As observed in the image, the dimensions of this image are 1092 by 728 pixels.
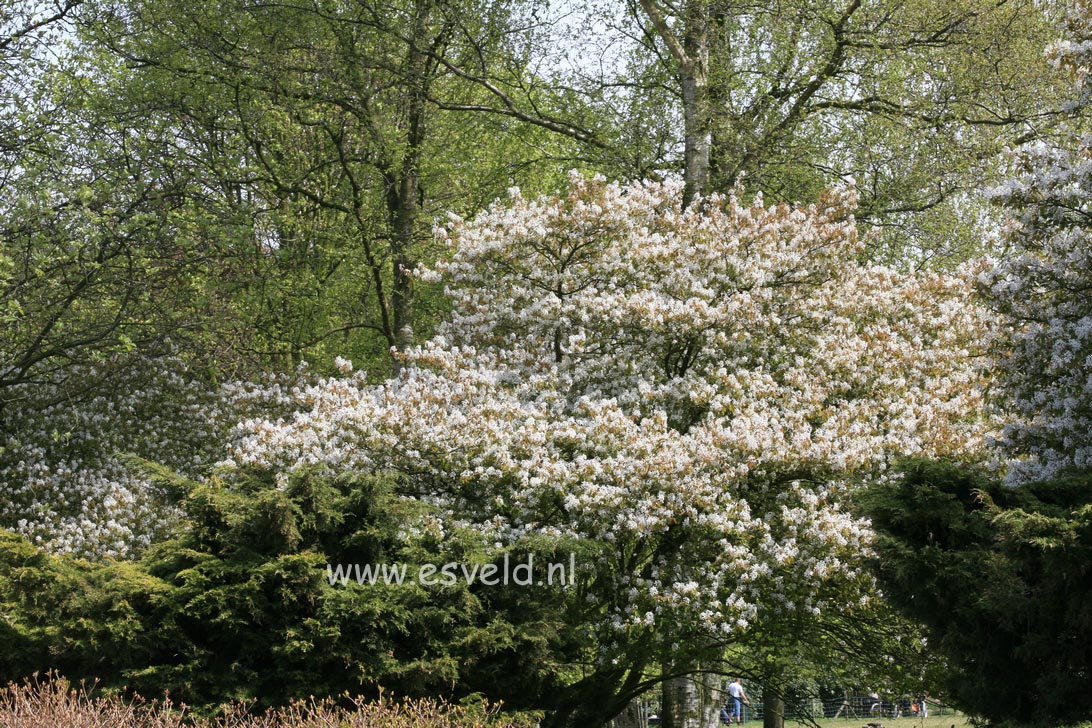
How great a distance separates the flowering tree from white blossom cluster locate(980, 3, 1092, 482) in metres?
0.95

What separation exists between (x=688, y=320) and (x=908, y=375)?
228cm

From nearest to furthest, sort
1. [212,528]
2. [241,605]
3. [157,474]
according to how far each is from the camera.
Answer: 1. [241,605]
2. [212,528]
3. [157,474]

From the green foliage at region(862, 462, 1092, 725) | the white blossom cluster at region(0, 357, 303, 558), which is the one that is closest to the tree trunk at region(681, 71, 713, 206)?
the white blossom cluster at region(0, 357, 303, 558)

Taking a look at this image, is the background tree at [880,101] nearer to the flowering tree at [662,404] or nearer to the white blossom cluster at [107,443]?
the flowering tree at [662,404]

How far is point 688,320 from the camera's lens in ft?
33.4

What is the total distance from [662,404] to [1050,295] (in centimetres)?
344

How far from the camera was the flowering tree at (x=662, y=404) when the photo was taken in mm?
9180

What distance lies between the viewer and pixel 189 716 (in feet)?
23.7

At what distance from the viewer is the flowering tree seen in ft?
30.1

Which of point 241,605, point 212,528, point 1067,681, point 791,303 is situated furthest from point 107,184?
point 1067,681

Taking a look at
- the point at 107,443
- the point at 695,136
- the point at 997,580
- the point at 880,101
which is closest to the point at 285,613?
the point at 997,580

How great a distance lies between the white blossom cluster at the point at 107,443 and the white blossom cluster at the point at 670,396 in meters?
1.91

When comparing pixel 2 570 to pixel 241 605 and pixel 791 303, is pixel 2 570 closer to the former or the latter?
pixel 241 605

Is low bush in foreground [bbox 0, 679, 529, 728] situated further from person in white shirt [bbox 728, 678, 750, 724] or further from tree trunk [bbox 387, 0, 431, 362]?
person in white shirt [bbox 728, 678, 750, 724]
